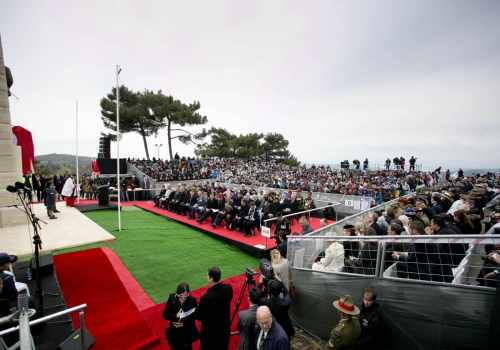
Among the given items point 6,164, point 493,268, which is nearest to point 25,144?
point 6,164

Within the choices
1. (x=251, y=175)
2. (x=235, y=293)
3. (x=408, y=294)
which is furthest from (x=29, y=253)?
(x=251, y=175)

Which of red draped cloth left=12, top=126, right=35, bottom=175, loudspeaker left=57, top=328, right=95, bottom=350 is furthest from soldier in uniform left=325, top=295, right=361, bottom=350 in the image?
red draped cloth left=12, top=126, right=35, bottom=175

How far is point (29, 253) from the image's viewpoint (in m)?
6.60

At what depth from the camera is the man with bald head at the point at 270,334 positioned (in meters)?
2.46

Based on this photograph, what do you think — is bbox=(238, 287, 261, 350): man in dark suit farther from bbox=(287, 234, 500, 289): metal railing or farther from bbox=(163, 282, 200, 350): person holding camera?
bbox=(287, 234, 500, 289): metal railing

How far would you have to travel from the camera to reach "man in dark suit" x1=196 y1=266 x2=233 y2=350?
3.00m

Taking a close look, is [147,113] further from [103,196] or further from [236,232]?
[236,232]

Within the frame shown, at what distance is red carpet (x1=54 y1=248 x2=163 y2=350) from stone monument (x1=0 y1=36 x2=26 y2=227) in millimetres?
4263

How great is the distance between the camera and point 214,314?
3.03 m

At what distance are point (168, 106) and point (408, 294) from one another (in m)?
31.4

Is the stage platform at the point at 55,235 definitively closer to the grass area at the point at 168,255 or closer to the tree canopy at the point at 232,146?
the grass area at the point at 168,255

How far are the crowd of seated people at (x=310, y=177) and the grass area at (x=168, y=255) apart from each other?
9.03m

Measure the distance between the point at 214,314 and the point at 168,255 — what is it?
488 centimetres

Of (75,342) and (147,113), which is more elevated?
(147,113)
